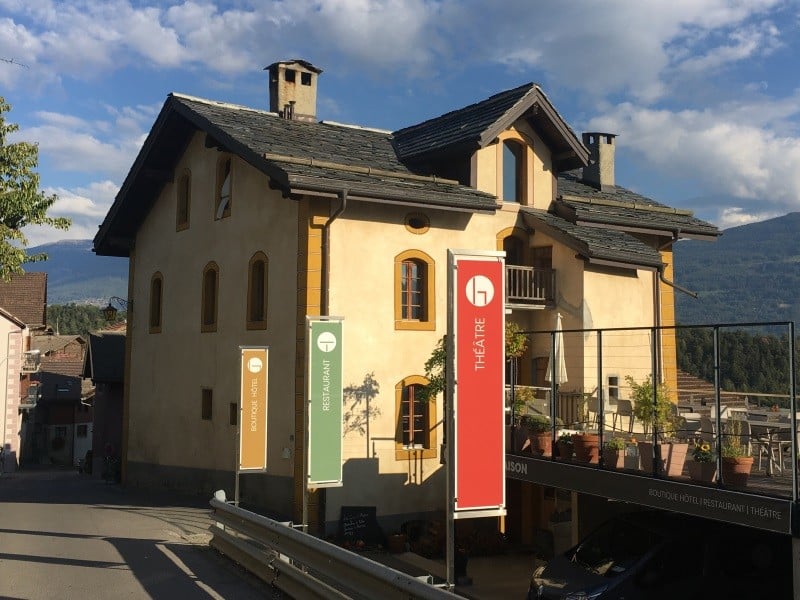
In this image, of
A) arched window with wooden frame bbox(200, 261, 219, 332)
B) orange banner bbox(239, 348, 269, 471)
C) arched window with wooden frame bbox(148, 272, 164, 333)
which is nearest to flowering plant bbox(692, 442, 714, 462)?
orange banner bbox(239, 348, 269, 471)

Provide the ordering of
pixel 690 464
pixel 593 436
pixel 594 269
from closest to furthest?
1. pixel 690 464
2. pixel 593 436
3. pixel 594 269

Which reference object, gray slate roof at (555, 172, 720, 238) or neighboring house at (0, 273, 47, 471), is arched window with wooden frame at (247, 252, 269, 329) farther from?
neighboring house at (0, 273, 47, 471)

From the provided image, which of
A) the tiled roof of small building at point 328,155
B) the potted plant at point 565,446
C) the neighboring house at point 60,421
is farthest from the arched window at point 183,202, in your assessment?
the neighboring house at point 60,421

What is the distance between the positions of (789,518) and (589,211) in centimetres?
1266

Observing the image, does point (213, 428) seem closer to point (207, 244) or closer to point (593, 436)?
point (207, 244)

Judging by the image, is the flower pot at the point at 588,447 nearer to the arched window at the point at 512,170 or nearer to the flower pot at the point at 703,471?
the flower pot at the point at 703,471

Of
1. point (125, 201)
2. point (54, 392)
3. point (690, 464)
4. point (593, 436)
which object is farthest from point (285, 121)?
point (54, 392)

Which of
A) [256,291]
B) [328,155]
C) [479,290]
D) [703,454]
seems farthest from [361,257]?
[479,290]

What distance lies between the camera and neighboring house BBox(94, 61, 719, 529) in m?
18.7

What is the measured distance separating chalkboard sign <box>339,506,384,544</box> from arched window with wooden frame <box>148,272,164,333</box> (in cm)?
1066

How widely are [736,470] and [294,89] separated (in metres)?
17.0

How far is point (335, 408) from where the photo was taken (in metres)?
14.2

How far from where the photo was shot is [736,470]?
1141 centimetres

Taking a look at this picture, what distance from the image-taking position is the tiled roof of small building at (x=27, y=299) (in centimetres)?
4994
